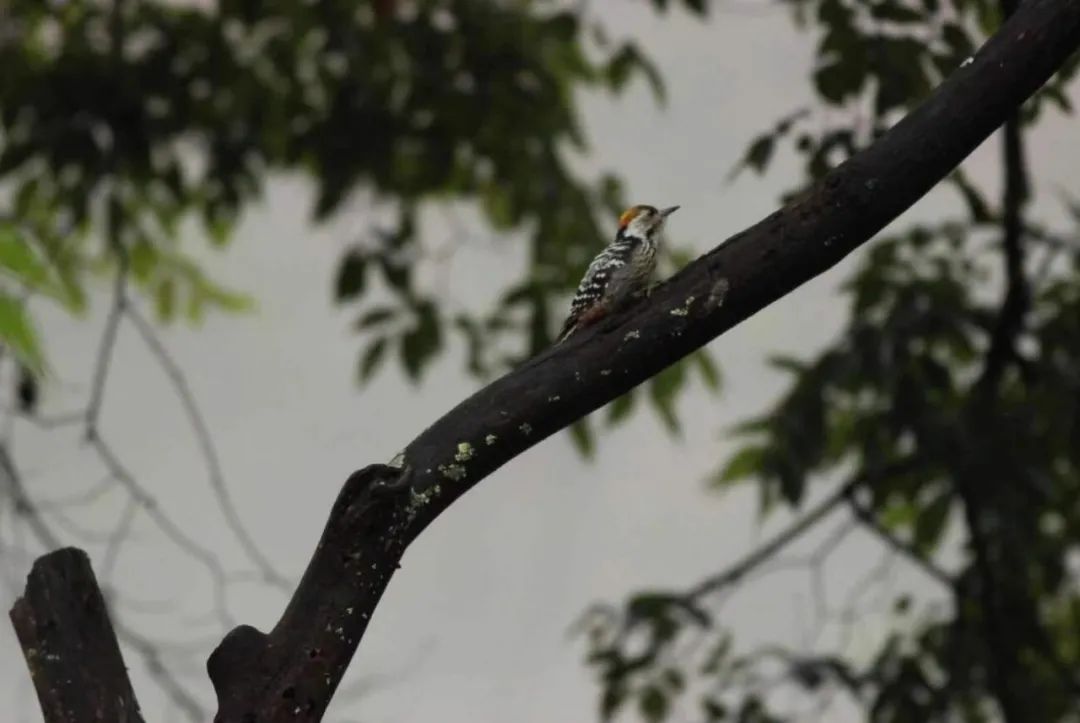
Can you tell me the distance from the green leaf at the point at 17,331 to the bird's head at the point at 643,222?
92cm

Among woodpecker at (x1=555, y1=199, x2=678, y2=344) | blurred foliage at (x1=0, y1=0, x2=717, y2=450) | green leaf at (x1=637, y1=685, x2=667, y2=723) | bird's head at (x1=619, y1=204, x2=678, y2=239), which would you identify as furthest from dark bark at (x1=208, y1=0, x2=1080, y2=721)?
green leaf at (x1=637, y1=685, x2=667, y2=723)

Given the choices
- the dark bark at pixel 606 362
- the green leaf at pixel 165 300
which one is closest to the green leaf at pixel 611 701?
the green leaf at pixel 165 300

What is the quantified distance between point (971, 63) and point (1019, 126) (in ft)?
3.60

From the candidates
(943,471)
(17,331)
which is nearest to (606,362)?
(17,331)

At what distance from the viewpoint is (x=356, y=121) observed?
2.82 meters

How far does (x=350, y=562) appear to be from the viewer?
1.13 metres

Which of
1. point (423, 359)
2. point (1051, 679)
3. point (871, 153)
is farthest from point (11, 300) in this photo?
point (1051, 679)

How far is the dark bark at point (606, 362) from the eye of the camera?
1.13 m

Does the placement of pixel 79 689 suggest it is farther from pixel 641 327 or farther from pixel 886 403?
pixel 886 403

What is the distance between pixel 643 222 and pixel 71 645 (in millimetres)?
791

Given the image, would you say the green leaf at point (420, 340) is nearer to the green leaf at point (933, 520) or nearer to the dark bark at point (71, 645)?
the green leaf at point (933, 520)

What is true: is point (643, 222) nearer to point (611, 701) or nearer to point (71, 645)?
point (71, 645)

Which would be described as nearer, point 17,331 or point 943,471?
point 17,331

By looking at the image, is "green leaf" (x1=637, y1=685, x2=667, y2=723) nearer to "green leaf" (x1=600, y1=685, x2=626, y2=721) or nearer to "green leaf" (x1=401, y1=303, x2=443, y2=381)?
"green leaf" (x1=600, y1=685, x2=626, y2=721)
